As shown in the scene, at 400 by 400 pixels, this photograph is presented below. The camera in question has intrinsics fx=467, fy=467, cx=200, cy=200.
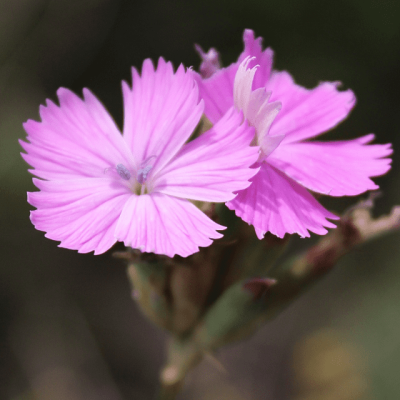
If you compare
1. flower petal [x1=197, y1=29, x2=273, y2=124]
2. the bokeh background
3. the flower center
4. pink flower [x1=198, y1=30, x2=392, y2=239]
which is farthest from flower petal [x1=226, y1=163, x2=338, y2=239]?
the bokeh background

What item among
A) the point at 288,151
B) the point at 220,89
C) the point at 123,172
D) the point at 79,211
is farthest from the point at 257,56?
the point at 79,211

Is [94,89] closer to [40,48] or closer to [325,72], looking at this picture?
[40,48]

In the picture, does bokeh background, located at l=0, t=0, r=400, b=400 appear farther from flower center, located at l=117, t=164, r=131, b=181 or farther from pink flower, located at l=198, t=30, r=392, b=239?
pink flower, located at l=198, t=30, r=392, b=239

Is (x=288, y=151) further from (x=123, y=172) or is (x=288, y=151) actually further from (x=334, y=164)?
(x=123, y=172)

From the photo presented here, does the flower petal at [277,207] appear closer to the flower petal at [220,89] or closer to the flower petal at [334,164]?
the flower petal at [334,164]

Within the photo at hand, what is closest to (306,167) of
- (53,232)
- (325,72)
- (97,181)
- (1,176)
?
(97,181)

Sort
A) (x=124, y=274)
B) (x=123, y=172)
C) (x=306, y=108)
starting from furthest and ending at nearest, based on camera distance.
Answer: (x=124, y=274) < (x=306, y=108) < (x=123, y=172)

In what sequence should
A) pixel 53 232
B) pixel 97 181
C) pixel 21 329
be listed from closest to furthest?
pixel 53 232 → pixel 97 181 → pixel 21 329

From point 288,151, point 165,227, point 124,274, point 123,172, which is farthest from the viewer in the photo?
point 124,274
